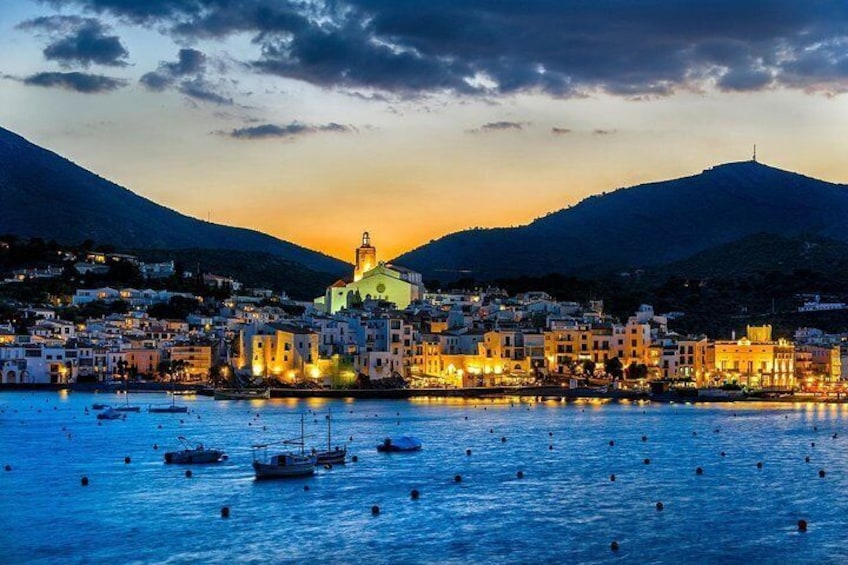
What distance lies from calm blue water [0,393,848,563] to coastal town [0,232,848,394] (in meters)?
22.3

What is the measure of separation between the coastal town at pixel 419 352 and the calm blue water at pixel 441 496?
22.3m

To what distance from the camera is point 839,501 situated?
32750 mm

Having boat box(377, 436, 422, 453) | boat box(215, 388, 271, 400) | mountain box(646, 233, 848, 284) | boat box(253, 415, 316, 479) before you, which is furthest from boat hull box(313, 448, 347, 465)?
mountain box(646, 233, 848, 284)

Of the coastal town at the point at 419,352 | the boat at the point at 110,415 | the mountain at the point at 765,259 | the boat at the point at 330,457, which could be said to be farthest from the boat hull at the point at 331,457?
the mountain at the point at 765,259

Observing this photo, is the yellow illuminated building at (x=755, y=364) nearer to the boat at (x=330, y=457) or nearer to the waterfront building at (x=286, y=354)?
the waterfront building at (x=286, y=354)

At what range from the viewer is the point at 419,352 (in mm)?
80125

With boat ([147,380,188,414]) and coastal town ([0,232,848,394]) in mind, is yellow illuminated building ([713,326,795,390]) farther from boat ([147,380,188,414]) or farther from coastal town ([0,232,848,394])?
boat ([147,380,188,414])

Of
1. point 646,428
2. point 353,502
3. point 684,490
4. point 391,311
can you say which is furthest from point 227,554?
point 391,311

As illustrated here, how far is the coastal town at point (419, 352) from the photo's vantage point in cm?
7800

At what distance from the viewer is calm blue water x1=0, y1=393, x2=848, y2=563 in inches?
1040

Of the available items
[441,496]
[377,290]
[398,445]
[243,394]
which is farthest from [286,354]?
[441,496]

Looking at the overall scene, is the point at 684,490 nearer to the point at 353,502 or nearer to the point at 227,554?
the point at 353,502

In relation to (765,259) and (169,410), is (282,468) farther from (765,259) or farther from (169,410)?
(765,259)

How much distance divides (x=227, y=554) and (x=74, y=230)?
6537 inches
